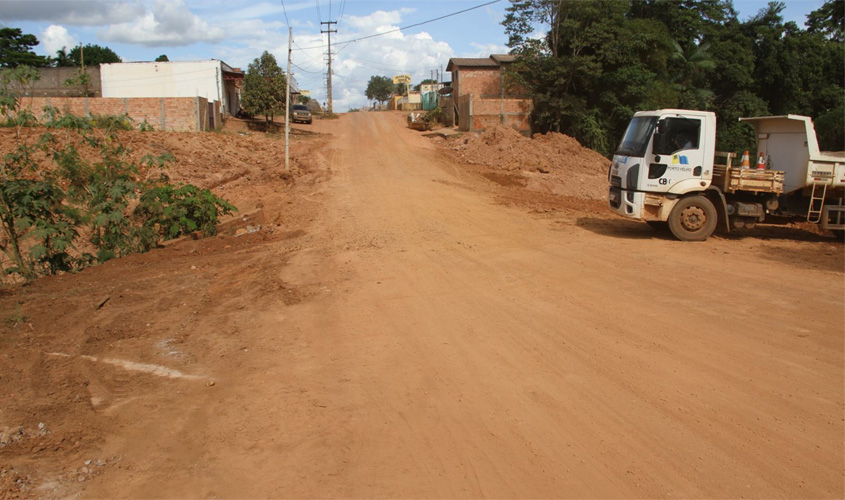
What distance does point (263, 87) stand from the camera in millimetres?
39219

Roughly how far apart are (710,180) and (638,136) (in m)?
1.73

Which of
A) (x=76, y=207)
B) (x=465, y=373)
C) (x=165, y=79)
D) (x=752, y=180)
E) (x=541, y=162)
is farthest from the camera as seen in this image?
(x=165, y=79)

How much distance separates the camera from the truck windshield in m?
12.5

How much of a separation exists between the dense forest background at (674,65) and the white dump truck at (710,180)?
21370 mm

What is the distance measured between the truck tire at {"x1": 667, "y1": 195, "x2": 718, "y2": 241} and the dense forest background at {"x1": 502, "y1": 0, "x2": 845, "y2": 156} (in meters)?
21.8

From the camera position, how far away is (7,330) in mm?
7387

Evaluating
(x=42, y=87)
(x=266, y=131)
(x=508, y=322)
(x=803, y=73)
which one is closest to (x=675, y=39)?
(x=803, y=73)

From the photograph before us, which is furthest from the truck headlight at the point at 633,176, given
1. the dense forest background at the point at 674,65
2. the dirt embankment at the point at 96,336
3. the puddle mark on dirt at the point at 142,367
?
the dense forest background at the point at 674,65

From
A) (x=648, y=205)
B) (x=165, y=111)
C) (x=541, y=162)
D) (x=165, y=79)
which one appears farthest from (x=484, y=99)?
(x=648, y=205)

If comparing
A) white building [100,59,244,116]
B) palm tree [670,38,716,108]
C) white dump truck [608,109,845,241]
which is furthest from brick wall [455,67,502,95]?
white dump truck [608,109,845,241]

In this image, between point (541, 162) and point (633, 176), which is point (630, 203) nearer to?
point (633, 176)

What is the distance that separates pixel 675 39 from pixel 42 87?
4794cm

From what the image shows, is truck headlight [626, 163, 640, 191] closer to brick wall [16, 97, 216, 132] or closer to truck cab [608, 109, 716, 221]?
truck cab [608, 109, 716, 221]

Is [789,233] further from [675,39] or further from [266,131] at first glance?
[266,131]
